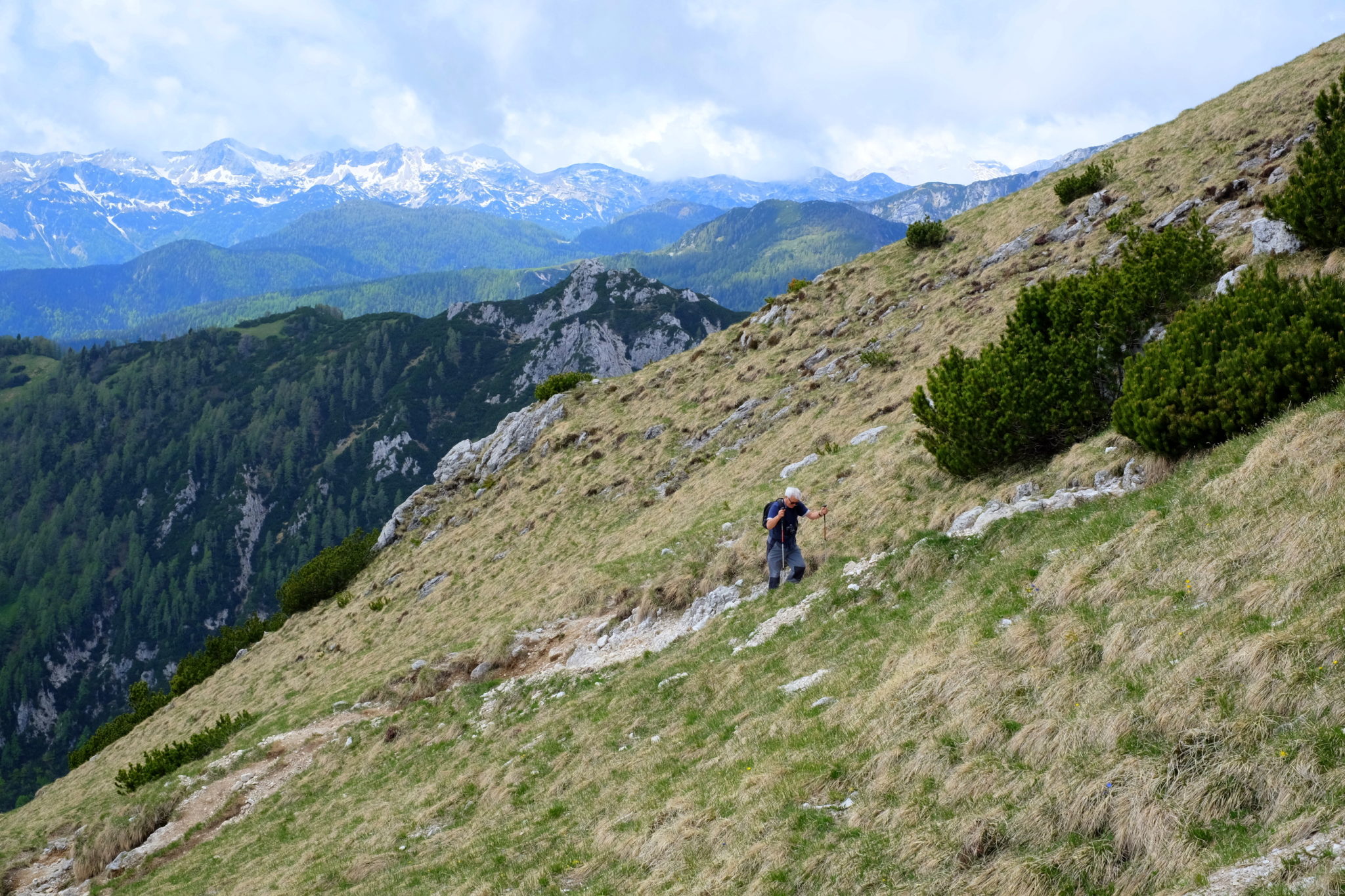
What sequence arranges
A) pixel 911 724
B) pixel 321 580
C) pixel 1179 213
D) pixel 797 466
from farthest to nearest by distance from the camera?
pixel 321 580 → pixel 1179 213 → pixel 797 466 → pixel 911 724

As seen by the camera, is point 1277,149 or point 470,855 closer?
point 470,855

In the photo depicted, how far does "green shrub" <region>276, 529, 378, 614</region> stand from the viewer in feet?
177

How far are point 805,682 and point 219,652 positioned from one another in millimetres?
58182

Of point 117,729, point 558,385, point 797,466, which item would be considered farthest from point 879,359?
point 117,729

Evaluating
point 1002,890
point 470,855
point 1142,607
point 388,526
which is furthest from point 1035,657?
point 388,526

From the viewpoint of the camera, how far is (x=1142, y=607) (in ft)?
31.8

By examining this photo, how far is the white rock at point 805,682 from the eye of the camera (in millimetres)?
13617

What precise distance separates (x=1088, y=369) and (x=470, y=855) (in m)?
17.8

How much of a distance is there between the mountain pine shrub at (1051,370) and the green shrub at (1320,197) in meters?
2.21

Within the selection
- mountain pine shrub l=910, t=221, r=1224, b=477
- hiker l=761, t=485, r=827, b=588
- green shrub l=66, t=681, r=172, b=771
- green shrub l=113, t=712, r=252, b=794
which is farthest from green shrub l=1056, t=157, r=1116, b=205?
green shrub l=66, t=681, r=172, b=771

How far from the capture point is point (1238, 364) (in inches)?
528

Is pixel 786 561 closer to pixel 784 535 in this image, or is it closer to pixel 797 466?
pixel 784 535

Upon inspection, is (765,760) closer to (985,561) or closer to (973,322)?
(985,561)

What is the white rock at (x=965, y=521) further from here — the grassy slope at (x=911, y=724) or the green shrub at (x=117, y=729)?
the green shrub at (x=117, y=729)
